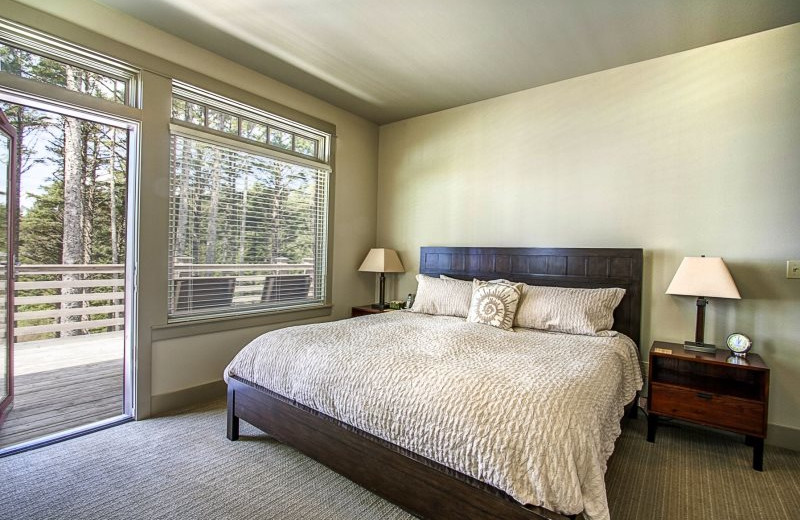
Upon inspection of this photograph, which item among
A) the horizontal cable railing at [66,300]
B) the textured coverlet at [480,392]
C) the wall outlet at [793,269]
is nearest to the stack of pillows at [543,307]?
the textured coverlet at [480,392]

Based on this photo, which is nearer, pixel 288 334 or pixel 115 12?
pixel 288 334

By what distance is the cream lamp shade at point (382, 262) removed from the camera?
4.02m

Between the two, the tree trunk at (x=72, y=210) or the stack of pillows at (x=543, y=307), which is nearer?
the stack of pillows at (x=543, y=307)

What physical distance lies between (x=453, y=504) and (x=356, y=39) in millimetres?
2882

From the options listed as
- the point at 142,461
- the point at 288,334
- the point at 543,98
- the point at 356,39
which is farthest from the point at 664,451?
the point at 356,39

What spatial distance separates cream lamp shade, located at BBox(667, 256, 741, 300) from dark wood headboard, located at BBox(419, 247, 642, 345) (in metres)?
0.36

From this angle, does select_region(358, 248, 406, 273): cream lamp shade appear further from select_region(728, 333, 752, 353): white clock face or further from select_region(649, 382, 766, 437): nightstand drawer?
select_region(728, 333, 752, 353): white clock face

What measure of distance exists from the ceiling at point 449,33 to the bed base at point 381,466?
240 cm

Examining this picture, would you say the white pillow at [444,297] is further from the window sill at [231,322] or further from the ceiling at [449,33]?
the ceiling at [449,33]

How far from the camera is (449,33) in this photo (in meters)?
2.60

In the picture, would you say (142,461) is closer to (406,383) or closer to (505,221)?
(406,383)

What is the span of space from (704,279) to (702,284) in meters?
0.04

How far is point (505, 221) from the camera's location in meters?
3.60

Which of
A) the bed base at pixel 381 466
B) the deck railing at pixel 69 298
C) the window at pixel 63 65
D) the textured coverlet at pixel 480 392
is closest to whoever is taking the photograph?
the textured coverlet at pixel 480 392
